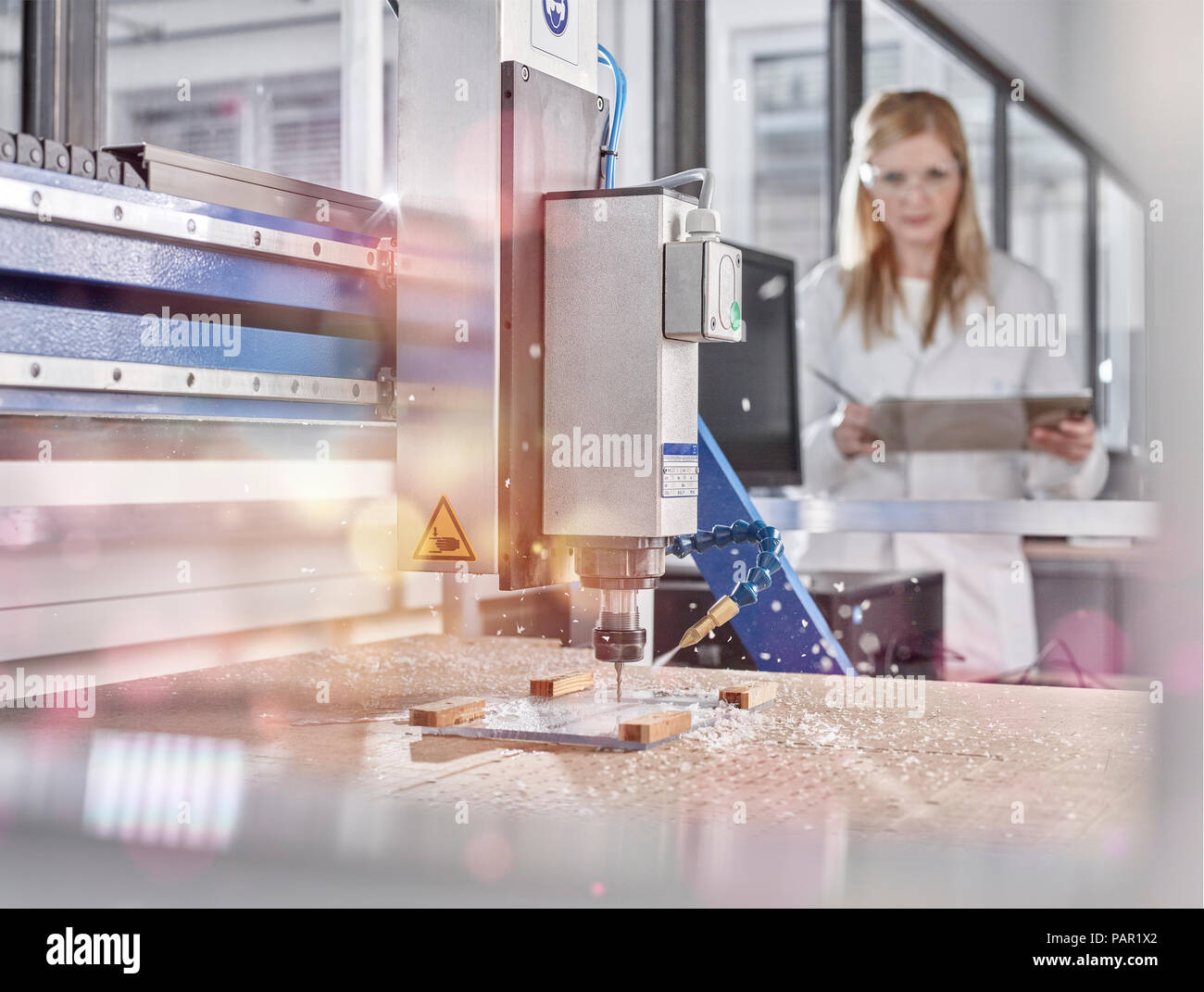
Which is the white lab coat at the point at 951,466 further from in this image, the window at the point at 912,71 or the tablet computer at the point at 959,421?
the window at the point at 912,71

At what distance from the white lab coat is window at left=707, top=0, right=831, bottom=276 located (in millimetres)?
2659

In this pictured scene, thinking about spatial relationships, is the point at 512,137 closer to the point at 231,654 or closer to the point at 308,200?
the point at 308,200

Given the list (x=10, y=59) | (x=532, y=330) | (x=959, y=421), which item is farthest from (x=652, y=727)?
(x=959, y=421)

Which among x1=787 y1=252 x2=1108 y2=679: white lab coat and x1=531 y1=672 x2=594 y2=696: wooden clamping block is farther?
x1=787 y1=252 x2=1108 y2=679: white lab coat

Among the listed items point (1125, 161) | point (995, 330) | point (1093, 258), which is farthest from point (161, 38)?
point (1093, 258)

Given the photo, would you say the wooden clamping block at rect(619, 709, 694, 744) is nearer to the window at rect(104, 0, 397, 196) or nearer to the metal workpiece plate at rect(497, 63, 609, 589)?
the metal workpiece plate at rect(497, 63, 609, 589)

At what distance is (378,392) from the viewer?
1.22 m

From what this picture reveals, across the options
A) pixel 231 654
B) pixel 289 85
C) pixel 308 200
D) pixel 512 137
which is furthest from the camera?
pixel 289 85

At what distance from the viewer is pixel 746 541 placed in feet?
3.58

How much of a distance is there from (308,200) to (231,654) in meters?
0.69

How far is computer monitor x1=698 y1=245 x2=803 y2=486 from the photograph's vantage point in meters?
2.17

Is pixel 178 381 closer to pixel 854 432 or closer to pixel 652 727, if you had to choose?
pixel 652 727

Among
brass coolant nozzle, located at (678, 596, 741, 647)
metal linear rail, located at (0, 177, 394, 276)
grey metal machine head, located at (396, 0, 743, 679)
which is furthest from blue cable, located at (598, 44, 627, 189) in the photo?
brass coolant nozzle, located at (678, 596, 741, 647)

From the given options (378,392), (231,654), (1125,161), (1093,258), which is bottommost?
(231,654)
